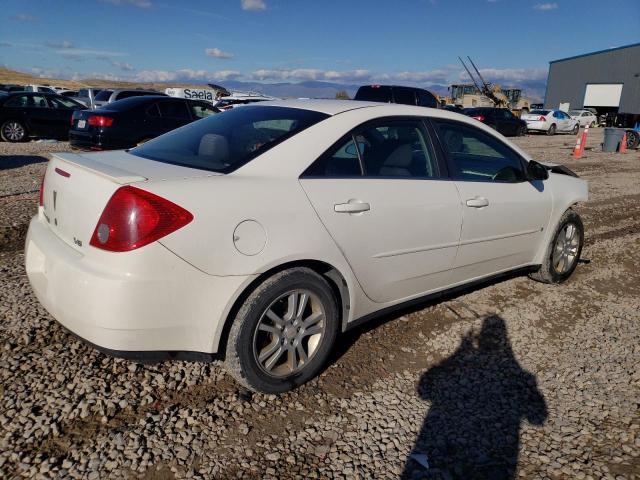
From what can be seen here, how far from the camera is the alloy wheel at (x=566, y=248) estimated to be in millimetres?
4578

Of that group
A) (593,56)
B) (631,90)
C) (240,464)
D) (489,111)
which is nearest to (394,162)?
(240,464)

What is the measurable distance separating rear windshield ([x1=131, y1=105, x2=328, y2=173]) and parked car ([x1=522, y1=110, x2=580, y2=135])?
1098 inches

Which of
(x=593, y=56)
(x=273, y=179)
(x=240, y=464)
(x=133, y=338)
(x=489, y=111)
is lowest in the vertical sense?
(x=240, y=464)

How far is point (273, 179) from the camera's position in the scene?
2.56m

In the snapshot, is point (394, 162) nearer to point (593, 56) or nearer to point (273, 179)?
point (273, 179)

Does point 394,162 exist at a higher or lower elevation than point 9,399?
higher

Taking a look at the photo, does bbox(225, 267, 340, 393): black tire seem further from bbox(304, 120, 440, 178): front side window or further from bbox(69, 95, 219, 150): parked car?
bbox(69, 95, 219, 150): parked car

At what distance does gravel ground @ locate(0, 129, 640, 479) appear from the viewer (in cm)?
225

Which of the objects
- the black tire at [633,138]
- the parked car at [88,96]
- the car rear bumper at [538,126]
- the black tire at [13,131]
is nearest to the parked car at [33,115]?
the black tire at [13,131]

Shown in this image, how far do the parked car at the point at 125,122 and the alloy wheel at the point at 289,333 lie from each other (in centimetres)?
829

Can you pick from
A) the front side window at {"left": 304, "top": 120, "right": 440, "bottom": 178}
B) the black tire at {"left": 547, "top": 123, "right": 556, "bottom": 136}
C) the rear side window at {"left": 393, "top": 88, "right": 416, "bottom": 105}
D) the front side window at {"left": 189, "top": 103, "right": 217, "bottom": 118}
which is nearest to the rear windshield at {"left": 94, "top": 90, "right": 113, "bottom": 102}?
the front side window at {"left": 189, "top": 103, "right": 217, "bottom": 118}

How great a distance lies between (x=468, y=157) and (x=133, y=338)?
281 cm

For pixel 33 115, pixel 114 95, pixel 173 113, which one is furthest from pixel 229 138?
pixel 114 95

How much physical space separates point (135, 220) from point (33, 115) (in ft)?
47.5
